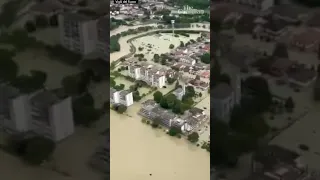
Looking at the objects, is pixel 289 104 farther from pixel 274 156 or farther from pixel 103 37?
pixel 103 37

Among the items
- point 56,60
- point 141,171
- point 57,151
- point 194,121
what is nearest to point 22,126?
point 57,151

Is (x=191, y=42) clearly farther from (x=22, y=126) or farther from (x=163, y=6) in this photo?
(x=22, y=126)

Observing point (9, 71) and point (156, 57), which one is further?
point (156, 57)

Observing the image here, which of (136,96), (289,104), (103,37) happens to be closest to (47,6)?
(103,37)

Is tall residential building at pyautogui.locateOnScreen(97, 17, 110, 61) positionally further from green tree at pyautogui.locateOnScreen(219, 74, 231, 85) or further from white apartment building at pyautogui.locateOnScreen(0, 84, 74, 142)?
green tree at pyautogui.locateOnScreen(219, 74, 231, 85)

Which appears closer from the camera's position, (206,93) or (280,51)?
(280,51)

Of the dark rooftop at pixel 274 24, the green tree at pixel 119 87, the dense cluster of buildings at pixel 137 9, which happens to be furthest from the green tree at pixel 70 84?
the dark rooftop at pixel 274 24

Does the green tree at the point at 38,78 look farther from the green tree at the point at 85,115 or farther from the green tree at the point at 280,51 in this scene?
the green tree at the point at 280,51
